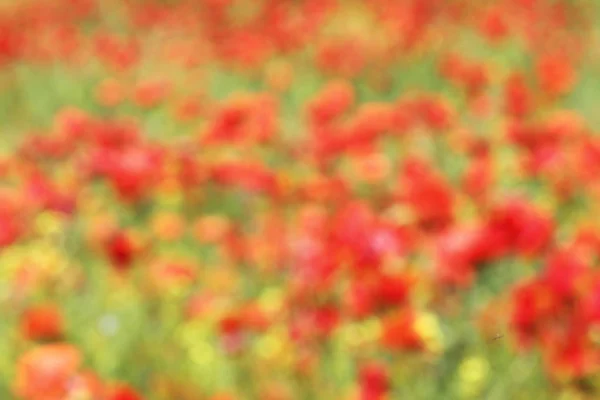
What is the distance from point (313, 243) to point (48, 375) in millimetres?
413

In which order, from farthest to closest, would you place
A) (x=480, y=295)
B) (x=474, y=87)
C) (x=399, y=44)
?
(x=399, y=44), (x=474, y=87), (x=480, y=295)

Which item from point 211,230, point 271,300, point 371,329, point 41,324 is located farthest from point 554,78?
point 41,324

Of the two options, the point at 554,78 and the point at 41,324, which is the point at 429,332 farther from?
the point at 554,78

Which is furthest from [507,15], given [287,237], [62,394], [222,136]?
[62,394]

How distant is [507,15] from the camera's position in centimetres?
357

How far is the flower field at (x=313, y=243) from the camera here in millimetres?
1274

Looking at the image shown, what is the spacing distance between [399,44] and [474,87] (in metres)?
0.75

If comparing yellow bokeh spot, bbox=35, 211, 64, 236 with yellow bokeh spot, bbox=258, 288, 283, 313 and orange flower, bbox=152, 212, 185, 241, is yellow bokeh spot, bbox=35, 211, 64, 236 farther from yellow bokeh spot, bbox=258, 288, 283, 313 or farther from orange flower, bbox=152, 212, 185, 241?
yellow bokeh spot, bbox=258, 288, 283, 313

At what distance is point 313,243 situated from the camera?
149cm

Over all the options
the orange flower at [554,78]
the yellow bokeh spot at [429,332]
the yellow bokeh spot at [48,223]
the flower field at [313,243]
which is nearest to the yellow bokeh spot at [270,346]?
the flower field at [313,243]

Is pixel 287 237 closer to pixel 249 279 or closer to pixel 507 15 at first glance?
pixel 249 279

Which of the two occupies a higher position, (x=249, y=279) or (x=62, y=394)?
(x=62, y=394)

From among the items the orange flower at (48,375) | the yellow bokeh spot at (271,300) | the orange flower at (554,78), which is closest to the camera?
the orange flower at (48,375)

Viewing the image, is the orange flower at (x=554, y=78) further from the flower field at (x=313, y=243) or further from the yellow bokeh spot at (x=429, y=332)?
the yellow bokeh spot at (x=429, y=332)
